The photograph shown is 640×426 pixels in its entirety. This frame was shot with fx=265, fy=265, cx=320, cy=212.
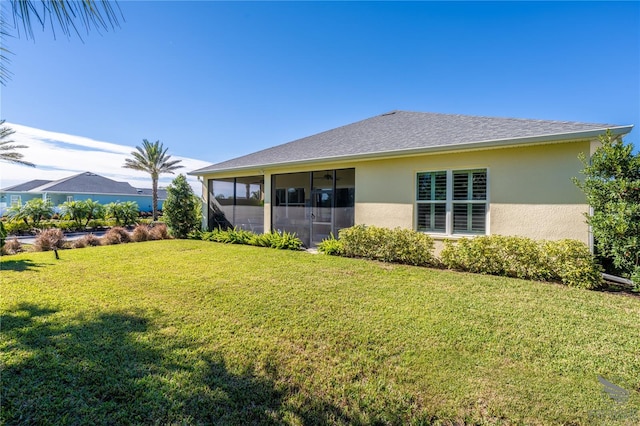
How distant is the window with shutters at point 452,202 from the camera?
754cm

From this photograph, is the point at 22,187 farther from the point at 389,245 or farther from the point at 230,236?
the point at 389,245

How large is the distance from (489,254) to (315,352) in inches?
217

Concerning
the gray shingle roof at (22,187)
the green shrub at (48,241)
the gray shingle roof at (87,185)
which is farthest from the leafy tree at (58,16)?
the gray shingle roof at (22,187)

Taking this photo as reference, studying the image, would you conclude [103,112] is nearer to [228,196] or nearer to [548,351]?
[228,196]

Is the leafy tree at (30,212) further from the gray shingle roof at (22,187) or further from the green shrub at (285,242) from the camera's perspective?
the green shrub at (285,242)

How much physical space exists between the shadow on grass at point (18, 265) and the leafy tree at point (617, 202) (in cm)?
1370

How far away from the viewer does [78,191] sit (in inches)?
1185

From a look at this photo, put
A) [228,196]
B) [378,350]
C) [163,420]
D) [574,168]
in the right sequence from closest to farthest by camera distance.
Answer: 1. [163,420]
2. [378,350]
3. [574,168]
4. [228,196]

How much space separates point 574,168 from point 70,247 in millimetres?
17460

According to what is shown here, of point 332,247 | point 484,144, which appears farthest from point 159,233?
point 484,144

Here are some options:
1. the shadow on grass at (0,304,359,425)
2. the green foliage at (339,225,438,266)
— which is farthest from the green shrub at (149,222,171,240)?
the shadow on grass at (0,304,359,425)

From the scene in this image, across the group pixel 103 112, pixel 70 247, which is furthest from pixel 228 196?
pixel 70 247

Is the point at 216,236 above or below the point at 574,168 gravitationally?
below

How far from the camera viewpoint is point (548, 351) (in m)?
3.24
